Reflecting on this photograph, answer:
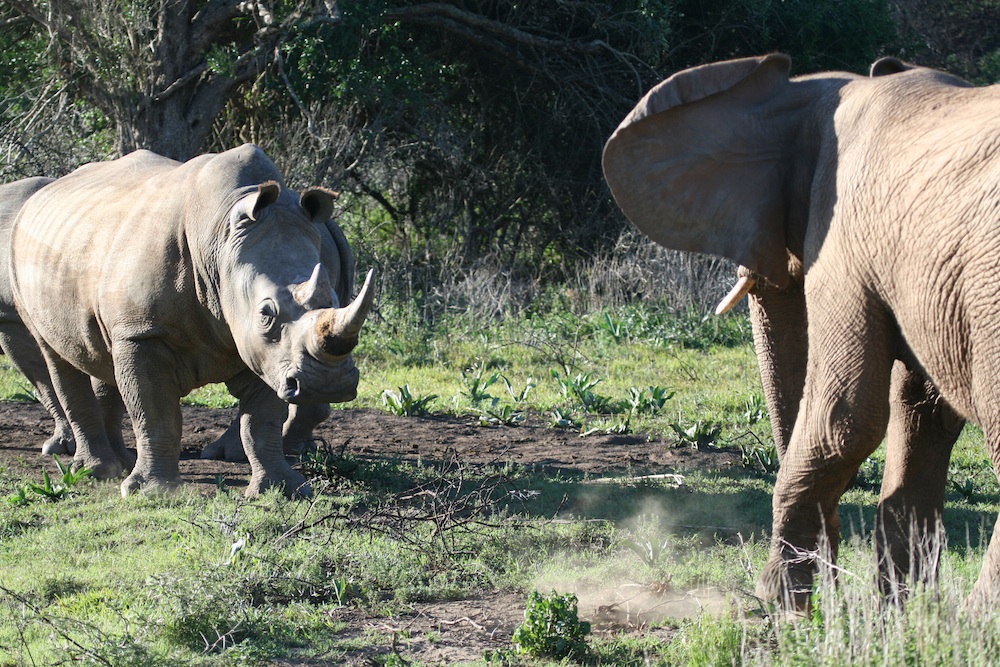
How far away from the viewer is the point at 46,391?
8.90 m

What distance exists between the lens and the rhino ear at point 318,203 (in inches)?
274

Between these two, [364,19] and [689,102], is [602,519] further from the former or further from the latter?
[364,19]

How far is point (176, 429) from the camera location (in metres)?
7.43

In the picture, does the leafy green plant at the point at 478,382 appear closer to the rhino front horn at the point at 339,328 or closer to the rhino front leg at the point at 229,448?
the rhino front leg at the point at 229,448

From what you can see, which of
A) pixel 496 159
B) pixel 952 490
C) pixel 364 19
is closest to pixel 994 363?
pixel 952 490

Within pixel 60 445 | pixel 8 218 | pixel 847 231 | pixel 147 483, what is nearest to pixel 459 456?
pixel 147 483

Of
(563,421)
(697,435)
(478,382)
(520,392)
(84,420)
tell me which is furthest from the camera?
(520,392)

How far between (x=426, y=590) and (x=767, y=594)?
1.48 metres

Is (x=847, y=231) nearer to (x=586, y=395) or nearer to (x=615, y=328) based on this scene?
(x=586, y=395)

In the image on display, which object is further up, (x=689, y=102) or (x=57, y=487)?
(x=689, y=102)

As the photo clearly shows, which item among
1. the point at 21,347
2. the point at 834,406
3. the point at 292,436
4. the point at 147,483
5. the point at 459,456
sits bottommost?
the point at 459,456

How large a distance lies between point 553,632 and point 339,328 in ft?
6.51

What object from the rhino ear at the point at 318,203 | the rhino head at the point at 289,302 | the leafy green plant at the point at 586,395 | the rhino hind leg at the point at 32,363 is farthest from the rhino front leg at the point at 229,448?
the leafy green plant at the point at 586,395

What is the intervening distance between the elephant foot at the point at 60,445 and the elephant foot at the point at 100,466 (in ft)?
1.83
